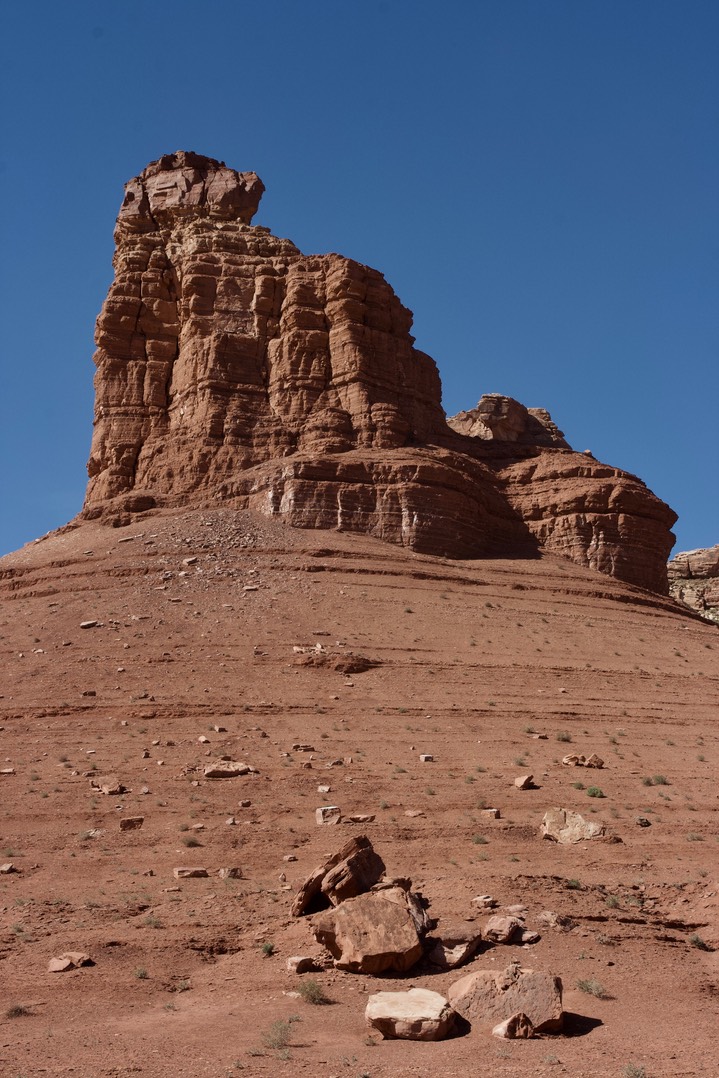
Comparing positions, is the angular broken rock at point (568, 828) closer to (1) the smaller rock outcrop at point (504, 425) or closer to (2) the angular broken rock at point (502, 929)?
(2) the angular broken rock at point (502, 929)

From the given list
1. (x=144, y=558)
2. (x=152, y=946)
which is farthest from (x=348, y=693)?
(x=152, y=946)

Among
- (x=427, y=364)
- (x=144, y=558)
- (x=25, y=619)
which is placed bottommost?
(x=25, y=619)

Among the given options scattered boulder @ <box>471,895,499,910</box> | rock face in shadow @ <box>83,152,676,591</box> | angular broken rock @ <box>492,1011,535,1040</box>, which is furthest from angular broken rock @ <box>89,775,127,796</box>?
rock face in shadow @ <box>83,152,676,591</box>

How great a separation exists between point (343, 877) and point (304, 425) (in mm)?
31316

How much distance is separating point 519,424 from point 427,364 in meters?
13.7

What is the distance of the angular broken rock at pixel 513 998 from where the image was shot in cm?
955

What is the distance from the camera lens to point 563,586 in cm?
3778

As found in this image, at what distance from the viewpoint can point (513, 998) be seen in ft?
32.2

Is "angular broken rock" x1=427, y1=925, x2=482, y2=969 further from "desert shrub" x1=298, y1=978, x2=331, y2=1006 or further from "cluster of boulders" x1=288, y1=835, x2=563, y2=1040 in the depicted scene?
"desert shrub" x1=298, y1=978, x2=331, y2=1006

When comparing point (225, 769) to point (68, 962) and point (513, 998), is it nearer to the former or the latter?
point (68, 962)

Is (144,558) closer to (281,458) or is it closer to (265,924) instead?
(281,458)

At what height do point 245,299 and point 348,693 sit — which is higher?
point 245,299

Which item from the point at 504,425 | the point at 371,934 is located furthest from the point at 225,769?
the point at 504,425

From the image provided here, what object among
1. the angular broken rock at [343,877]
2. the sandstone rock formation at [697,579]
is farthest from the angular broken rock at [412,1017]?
the sandstone rock formation at [697,579]
